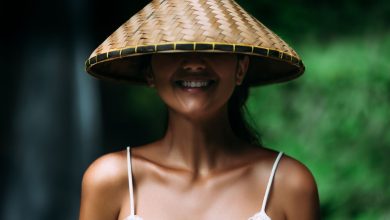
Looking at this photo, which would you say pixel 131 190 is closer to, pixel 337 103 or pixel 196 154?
pixel 196 154

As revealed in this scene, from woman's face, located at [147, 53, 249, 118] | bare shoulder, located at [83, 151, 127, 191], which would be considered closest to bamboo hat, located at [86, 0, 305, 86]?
woman's face, located at [147, 53, 249, 118]

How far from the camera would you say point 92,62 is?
1.96 metres

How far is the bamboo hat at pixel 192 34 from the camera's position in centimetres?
179

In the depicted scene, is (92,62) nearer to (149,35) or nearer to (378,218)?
(149,35)

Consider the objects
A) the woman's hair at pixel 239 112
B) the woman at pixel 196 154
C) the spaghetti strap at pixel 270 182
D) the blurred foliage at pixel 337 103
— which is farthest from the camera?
the blurred foliage at pixel 337 103

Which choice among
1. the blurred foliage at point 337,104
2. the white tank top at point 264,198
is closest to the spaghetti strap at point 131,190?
the white tank top at point 264,198

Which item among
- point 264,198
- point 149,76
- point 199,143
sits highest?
point 149,76

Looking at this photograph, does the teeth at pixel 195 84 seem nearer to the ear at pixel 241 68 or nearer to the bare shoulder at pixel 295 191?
the ear at pixel 241 68

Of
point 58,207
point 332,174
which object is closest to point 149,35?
point 332,174

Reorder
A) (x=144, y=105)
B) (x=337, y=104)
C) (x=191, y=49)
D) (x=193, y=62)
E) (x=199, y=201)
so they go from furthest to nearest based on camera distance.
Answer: (x=144, y=105) → (x=337, y=104) → (x=199, y=201) → (x=193, y=62) → (x=191, y=49)

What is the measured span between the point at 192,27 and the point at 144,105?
1678mm

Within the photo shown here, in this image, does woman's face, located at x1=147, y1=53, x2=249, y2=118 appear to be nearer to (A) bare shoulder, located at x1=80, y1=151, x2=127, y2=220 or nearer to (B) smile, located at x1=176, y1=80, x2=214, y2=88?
(B) smile, located at x1=176, y1=80, x2=214, y2=88

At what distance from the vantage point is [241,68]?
83.1 inches

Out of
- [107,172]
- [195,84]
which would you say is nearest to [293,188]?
[195,84]
